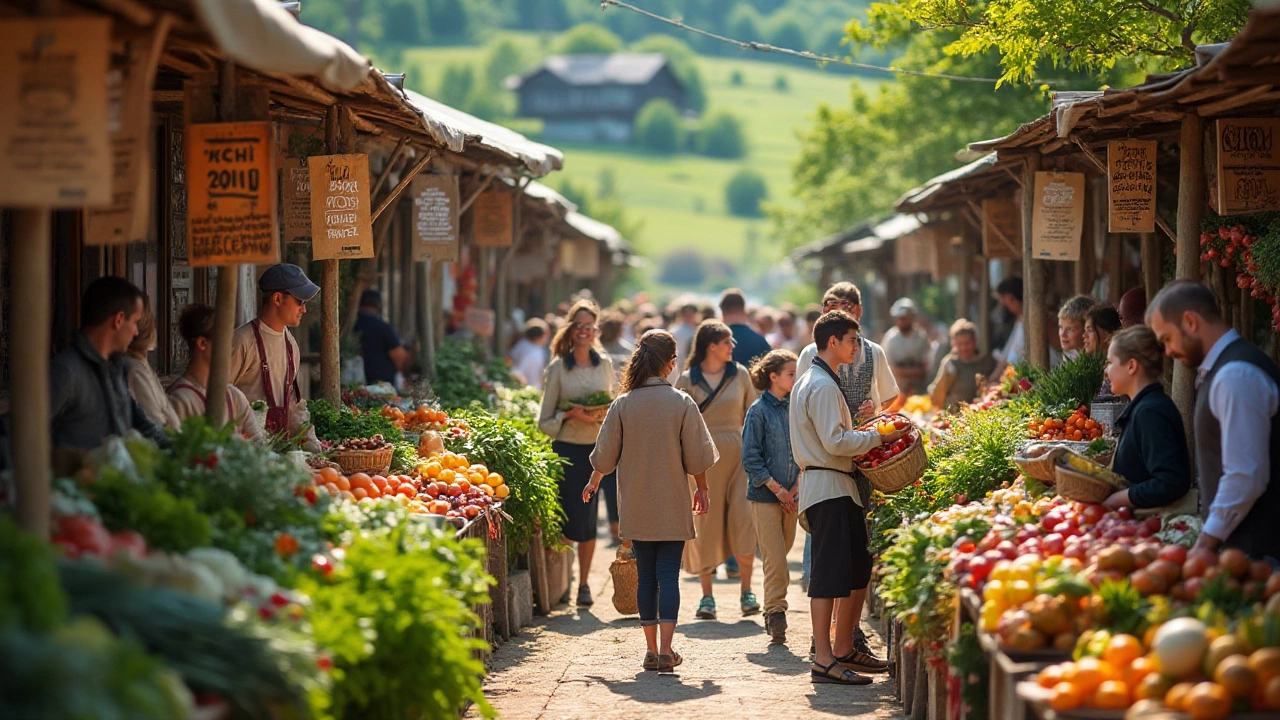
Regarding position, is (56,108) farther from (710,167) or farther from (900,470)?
(710,167)

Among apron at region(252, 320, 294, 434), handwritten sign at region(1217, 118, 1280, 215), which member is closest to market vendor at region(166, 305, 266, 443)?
apron at region(252, 320, 294, 434)

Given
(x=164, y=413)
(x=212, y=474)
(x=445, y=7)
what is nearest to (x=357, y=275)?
(x=164, y=413)

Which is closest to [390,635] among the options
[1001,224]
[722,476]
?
[722,476]

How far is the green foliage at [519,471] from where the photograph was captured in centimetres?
934

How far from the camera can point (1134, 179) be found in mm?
8367

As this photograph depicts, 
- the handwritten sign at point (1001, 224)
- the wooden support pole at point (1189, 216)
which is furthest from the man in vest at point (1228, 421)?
the handwritten sign at point (1001, 224)

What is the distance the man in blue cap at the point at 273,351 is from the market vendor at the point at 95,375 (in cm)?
190

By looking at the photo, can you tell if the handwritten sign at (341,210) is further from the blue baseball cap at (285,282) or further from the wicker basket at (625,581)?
the wicker basket at (625,581)

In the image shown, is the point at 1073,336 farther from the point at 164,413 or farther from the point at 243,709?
the point at 243,709

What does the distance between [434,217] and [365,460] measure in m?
3.96

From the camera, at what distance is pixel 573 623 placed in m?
10.1

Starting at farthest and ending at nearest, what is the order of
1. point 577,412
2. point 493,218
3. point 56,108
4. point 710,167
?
1. point 710,167
2. point 493,218
3. point 577,412
4. point 56,108

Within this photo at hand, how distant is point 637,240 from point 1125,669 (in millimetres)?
73158

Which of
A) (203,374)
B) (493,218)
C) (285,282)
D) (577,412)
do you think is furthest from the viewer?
(493,218)
